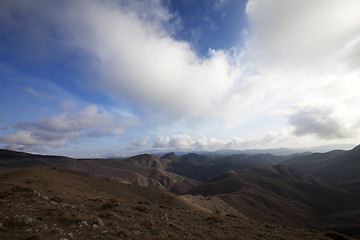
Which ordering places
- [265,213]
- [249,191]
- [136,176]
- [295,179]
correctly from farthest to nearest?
[136,176] < [295,179] < [249,191] < [265,213]

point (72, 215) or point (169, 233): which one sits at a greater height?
point (72, 215)

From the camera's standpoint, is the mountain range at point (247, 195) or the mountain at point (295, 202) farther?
the mountain at point (295, 202)

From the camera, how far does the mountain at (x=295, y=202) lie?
71562 mm

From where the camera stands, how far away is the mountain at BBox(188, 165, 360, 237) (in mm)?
71562

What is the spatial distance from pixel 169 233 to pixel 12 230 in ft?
38.8

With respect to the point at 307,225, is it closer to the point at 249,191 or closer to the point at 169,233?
the point at 249,191

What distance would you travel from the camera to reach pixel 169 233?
592 inches

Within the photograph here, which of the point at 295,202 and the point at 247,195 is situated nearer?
the point at 247,195

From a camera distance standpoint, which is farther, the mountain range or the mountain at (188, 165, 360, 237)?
the mountain at (188, 165, 360, 237)

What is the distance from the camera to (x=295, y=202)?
95812 mm

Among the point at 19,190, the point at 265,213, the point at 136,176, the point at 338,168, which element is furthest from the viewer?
the point at 338,168

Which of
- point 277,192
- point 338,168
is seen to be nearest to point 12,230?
point 277,192

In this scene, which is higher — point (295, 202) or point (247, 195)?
point (247, 195)

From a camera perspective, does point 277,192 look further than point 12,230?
Yes
